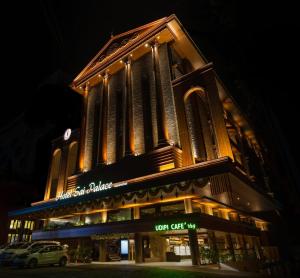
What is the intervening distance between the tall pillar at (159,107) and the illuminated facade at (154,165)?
11 centimetres

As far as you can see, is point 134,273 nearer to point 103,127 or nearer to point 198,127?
point 198,127

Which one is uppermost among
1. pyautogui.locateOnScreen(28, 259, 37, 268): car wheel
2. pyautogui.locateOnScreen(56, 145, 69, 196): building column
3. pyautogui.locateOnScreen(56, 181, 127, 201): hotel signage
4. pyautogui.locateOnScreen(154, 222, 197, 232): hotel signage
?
pyautogui.locateOnScreen(56, 145, 69, 196): building column

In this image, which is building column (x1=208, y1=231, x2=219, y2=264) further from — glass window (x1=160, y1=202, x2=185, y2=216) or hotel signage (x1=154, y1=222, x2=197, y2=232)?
glass window (x1=160, y1=202, x2=185, y2=216)

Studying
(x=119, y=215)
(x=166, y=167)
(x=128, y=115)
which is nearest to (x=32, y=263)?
(x=119, y=215)

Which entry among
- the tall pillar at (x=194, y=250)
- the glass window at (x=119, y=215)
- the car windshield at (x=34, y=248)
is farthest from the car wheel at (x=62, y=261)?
the tall pillar at (x=194, y=250)

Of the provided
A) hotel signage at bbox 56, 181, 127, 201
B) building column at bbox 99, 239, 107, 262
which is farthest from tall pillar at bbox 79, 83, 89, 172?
building column at bbox 99, 239, 107, 262

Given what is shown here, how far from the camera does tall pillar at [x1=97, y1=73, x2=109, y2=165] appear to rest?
27.0m

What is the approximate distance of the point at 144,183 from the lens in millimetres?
19594

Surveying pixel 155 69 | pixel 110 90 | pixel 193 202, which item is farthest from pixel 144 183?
pixel 110 90

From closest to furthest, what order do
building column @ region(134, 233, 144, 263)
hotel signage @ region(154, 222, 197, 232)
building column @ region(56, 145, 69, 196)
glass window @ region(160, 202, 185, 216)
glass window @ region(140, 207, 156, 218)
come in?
1. hotel signage @ region(154, 222, 197, 232)
2. building column @ region(134, 233, 144, 263)
3. glass window @ region(160, 202, 185, 216)
4. glass window @ region(140, 207, 156, 218)
5. building column @ region(56, 145, 69, 196)

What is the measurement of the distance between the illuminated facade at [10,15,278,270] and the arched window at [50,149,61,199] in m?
0.14

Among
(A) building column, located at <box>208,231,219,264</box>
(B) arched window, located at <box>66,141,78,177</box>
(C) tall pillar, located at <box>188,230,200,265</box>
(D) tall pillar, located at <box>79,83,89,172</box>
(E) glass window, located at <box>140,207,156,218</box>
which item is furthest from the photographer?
(B) arched window, located at <box>66,141,78,177</box>

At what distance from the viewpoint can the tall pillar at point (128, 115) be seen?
24.6m

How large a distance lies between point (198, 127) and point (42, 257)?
58.5 feet
